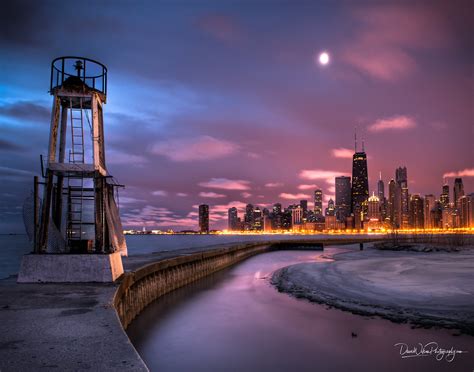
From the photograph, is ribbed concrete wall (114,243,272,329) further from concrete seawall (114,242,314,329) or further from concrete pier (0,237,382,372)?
concrete pier (0,237,382,372)

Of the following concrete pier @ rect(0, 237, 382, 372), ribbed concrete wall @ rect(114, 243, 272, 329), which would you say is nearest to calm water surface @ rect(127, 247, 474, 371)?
ribbed concrete wall @ rect(114, 243, 272, 329)

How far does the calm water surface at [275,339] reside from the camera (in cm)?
1153

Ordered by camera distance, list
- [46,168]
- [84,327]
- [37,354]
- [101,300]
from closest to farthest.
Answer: [37,354] < [84,327] < [101,300] < [46,168]

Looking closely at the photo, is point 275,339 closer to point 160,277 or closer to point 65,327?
point 65,327

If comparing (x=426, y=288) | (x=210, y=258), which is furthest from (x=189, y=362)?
(x=210, y=258)

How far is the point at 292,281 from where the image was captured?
2947 cm

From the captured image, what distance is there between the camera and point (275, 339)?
1437cm

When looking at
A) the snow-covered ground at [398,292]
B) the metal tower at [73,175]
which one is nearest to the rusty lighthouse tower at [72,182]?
the metal tower at [73,175]

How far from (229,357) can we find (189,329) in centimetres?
424

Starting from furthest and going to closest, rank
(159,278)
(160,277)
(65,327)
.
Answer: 1. (160,277)
2. (159,278)
3. (65,327)

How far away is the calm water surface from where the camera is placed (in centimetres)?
1153

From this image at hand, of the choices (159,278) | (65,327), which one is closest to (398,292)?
(159,278)

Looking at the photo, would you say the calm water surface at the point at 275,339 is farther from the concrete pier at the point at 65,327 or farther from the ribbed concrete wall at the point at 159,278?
the concrete pier at the point at 65,327

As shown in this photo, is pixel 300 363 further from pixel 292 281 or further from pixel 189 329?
pixel 292 281
